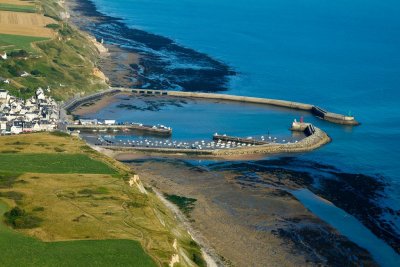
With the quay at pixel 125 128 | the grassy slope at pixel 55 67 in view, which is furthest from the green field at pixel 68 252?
the grassy slope at pixel 55 67

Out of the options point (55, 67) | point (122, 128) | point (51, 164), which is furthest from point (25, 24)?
point (51, 164)

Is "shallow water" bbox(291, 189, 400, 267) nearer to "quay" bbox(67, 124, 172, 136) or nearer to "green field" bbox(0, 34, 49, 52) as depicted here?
"quay" bbox(67, 124, 172, 136)

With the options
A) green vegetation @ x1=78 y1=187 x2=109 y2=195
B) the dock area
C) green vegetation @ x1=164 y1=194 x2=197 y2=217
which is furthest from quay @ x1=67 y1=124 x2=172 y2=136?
green vegetation @ x1=78 y1=187 x2=109 y2=195

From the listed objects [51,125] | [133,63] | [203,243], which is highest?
[133,63]

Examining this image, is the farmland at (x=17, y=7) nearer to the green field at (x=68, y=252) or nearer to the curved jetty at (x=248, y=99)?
the curved jetty at (x=248, y=99)

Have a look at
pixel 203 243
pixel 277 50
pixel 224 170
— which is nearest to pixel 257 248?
pixel 203 243

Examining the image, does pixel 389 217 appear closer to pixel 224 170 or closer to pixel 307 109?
pixel 224 170
